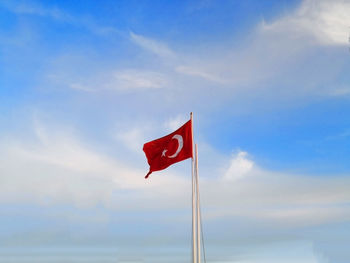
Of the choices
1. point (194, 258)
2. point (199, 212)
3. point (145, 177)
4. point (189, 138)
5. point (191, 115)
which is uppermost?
point (191, 115)

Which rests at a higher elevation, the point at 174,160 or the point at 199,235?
the point at 174,160

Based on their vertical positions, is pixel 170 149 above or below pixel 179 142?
below

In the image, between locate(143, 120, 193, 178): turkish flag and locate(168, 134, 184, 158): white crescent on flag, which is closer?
locate(143, 120, 193, 178): turkish flag

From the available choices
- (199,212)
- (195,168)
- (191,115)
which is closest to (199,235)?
(199,212)

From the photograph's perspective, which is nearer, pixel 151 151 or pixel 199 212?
pixel 199 212

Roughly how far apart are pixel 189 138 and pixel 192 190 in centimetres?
505

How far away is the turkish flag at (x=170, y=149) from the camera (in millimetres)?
37938

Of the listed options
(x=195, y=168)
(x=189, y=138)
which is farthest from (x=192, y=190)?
(x=189, y=138)

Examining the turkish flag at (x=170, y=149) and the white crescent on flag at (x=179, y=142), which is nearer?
the turkish flag at (x=170, y=149)

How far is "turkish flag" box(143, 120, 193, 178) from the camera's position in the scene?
124ft

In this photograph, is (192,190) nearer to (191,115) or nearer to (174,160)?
(174,160)

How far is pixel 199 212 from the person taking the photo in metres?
36.9

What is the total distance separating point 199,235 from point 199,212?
6.90 ft

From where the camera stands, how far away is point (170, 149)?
38.3 metres
